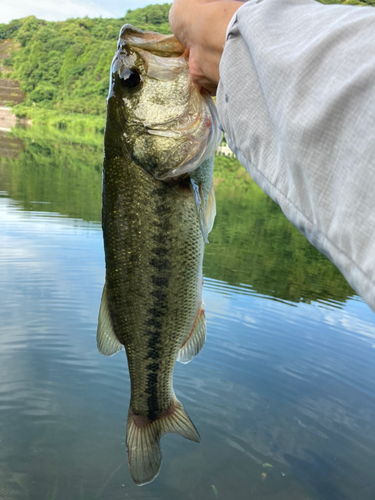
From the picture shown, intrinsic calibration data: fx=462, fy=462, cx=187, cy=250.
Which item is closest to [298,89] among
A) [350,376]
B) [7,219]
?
[350,376]

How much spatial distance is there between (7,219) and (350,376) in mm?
9822

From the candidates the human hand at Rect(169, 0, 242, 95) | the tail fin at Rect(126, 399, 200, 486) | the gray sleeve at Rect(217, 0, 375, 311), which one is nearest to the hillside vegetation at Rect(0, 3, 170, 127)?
the tail fin at Rect(126, 399, 200, 486)

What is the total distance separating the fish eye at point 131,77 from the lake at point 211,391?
345 cm

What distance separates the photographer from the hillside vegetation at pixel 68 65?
7469cm

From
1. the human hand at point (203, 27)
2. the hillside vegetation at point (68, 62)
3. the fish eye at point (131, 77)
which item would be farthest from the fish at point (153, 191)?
→ the hillside vegetation at point (68, 62)

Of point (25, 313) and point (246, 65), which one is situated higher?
point (246, 65)

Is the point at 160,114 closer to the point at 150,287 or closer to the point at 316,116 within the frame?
the point at 150,287

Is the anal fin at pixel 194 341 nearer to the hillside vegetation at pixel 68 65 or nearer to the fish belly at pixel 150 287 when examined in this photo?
the fish belly at pixel 150 287

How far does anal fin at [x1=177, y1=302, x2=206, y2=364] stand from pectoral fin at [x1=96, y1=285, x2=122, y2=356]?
13.5 inches

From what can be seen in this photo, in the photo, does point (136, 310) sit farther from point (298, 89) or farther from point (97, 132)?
point (97, 132)

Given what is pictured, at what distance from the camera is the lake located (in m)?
4.28

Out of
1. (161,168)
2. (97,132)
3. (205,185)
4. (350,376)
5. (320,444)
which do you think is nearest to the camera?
(161,168)

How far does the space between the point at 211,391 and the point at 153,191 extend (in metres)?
4.09

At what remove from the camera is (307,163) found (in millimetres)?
875
